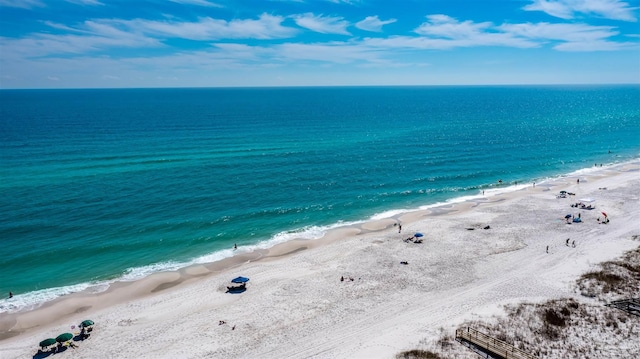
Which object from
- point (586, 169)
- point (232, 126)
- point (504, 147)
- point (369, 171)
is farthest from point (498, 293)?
point (232, 126)

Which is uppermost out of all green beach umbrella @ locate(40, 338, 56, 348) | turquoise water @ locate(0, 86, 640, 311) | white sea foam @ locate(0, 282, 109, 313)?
turquoise water @ locate(0, 86, 640, 311)

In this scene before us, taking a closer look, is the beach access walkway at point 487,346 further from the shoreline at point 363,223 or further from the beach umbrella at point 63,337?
the beach umbrella at point 63,337

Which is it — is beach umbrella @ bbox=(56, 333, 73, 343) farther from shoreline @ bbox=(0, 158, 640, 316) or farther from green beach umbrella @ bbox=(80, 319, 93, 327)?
shoreline @ bbox=(0, 158, 640, 316)

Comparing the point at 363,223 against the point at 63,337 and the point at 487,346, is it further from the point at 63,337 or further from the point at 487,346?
the point at 63,337

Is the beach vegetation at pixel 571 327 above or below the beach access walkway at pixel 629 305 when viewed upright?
below

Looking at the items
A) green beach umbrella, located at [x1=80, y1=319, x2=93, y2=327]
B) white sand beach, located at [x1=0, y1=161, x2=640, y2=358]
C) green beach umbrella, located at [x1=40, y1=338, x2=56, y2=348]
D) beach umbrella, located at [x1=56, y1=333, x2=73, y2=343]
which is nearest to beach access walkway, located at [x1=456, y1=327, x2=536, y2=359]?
white sand beach, located at [x1=0, y1=161, x2=640, y2=358]

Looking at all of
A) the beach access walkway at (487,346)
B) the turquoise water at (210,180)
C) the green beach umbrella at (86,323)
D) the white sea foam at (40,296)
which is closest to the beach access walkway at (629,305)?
the beach access walkway at (487,346)
